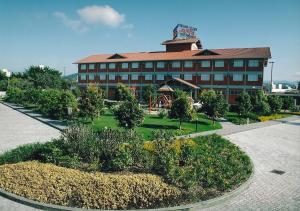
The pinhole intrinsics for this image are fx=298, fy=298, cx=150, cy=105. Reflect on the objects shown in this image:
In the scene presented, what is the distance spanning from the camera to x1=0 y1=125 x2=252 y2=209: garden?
9781 mm

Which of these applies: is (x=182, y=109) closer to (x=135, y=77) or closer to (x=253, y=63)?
(x=253, y=63)

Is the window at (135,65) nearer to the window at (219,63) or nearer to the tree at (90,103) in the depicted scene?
the window at (219,63)

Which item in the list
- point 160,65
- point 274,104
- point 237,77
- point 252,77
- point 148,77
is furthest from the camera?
point 148,77

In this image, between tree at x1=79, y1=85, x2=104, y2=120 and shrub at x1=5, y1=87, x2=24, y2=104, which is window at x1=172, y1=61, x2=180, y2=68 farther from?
tree at x1=79, y1=85, x2=104, y2=120

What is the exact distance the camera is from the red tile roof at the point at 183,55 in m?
52.4

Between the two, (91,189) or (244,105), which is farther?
(244,105)

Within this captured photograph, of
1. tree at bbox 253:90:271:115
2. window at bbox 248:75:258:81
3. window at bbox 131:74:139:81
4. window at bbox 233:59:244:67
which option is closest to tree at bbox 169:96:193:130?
tree at bbox 253:90:271:115

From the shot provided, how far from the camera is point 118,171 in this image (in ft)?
40.0

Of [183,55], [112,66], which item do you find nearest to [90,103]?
[183,55]

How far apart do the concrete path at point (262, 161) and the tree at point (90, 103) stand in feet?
11.2

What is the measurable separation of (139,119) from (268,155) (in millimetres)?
9358

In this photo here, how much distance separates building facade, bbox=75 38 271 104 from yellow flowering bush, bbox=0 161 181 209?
36700 mm

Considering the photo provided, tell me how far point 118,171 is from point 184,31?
195 feet

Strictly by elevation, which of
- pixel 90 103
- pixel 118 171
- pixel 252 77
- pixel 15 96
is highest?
pixel 252 77
